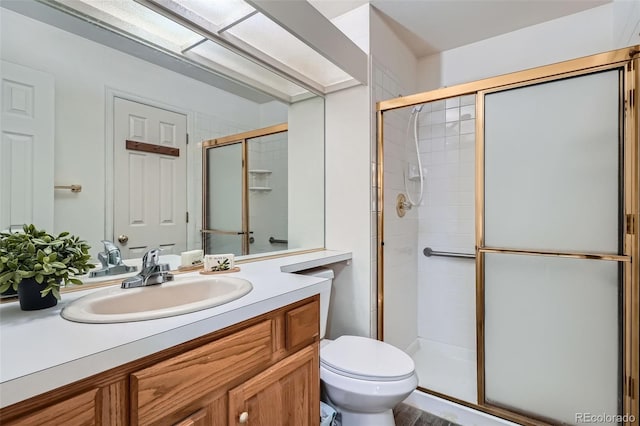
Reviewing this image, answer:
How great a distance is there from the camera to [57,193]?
113cm

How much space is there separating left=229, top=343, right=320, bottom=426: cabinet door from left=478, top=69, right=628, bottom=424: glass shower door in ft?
3.45

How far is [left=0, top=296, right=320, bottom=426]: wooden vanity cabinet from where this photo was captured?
576mm

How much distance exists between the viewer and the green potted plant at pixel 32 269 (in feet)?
2.63

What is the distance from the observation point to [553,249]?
4.95ft

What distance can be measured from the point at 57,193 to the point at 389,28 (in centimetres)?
211

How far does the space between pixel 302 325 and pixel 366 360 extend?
1.88ft

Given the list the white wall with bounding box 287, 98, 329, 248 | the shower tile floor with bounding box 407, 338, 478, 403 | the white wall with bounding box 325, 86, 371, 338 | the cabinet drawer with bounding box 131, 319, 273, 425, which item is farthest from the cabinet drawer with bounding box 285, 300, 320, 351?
the shower tile floor with bounding box 407, 338, 478, 403

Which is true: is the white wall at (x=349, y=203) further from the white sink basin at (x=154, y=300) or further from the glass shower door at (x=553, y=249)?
the white sink basin at (x=154, y=300)

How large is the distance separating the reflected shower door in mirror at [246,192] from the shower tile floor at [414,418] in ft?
3.88

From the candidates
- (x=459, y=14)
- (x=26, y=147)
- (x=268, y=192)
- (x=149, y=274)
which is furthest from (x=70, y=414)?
(x=459, y=14)

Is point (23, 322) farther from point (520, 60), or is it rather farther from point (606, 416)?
point (520, 60)

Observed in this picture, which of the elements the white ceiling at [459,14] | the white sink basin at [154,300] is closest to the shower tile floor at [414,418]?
the white sink basin at [154,300]

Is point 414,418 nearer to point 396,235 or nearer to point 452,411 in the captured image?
point 452,411

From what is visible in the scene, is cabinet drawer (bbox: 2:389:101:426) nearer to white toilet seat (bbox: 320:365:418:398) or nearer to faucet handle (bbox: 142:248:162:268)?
faucet handle (bbox: 142:248:162:268)
